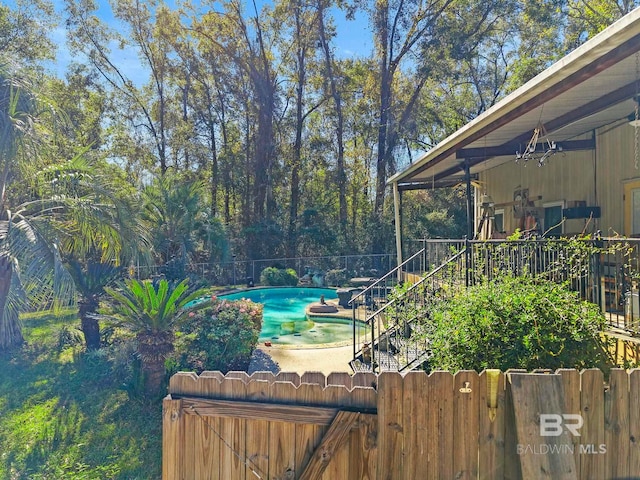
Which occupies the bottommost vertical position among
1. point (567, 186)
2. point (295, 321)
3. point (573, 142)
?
point (295, 321)

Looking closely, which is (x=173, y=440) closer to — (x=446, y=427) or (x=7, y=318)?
(x=446, y=427)

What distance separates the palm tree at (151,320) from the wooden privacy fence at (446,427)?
13.8 feet

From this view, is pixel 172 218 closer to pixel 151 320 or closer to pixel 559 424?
pixel 151 320

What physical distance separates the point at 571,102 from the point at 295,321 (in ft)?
32.4

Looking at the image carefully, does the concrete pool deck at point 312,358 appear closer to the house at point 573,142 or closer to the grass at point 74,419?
the grass at point 74,419

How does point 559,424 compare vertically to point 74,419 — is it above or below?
above

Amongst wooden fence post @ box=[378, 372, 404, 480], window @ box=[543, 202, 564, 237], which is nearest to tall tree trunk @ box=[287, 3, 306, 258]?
window @ box=[543, 202, 564, 237]

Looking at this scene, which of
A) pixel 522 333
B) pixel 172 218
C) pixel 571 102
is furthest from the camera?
pixel 172 218

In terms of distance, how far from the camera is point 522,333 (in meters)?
3.19

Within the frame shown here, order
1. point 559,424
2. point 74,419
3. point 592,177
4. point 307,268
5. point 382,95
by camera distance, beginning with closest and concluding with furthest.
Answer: point 559,424, point 74,419, point 592,177, point 307,268, point 382,95

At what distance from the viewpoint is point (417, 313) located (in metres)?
5.20

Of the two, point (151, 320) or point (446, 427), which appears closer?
point (446, 427)

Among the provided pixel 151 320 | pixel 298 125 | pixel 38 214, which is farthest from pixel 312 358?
pixel 298 125

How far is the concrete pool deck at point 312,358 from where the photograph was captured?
6.54 m
